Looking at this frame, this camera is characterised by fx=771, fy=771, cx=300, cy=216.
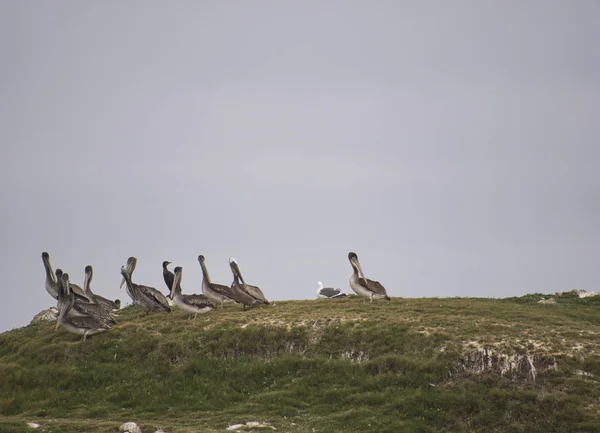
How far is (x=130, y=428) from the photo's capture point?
78.4ft

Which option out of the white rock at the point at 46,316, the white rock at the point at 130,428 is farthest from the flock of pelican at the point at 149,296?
the white rock at the point at 130,428

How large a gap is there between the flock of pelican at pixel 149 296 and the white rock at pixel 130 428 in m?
9.16

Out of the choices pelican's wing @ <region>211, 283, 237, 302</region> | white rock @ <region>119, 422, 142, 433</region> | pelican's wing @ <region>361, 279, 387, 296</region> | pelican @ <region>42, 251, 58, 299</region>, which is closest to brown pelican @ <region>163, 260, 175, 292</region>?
pelican's wing @ <region>211, 283, 237, 302</region>

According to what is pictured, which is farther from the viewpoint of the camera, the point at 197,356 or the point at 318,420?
the point at 197,356

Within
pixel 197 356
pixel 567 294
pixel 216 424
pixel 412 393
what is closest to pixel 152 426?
pixel 216 424

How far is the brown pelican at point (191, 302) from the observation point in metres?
34.3

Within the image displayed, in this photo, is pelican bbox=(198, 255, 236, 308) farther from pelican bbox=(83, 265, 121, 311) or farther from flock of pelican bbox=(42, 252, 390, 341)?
pelican bbox=(83, 265, 121, 311)

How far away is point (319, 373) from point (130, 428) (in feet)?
25.7

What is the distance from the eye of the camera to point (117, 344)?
31875 millimetres

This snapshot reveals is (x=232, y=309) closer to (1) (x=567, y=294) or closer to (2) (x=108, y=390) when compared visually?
(2) (x=108, y=390)

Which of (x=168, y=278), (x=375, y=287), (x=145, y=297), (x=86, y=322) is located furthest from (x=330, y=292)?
(x=86, y=322)

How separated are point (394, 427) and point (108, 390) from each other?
11.1m

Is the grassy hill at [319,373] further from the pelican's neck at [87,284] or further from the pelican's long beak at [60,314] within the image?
the pelican's neck at [87,284]

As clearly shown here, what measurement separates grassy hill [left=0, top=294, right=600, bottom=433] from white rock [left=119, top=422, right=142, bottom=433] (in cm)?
53
